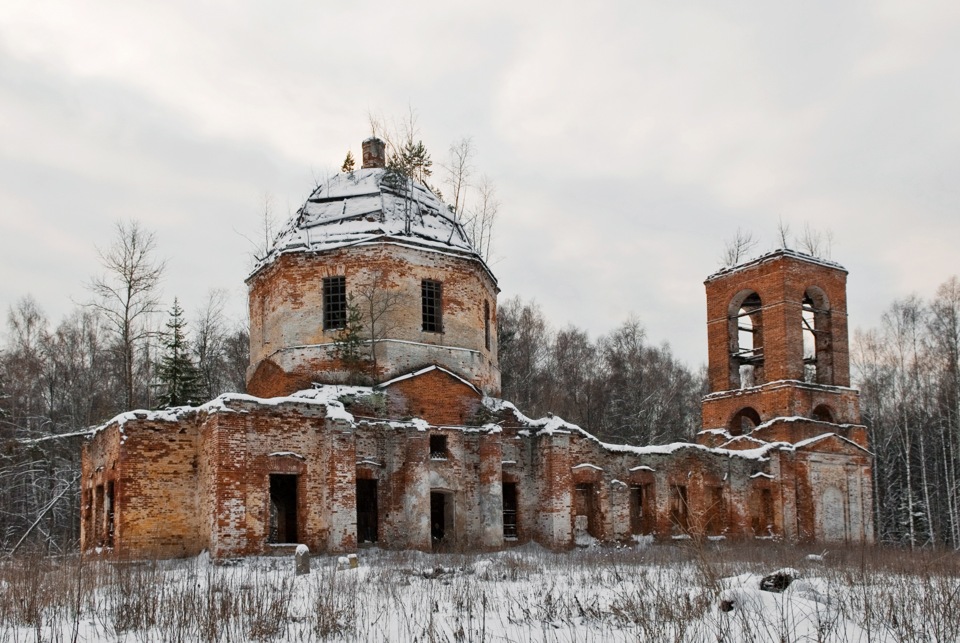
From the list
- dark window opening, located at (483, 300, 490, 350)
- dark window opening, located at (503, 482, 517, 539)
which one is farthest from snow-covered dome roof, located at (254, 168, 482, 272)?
dark window opening, located at (503, 482, 517, 539)

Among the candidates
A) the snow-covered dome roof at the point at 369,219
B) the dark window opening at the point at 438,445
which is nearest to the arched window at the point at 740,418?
the snow-covered dome roof at the point at 369,219

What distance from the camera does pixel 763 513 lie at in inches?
1101

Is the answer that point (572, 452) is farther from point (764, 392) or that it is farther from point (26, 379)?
point (26, 379)

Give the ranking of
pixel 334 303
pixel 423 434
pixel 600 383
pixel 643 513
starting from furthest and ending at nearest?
pixel 600 383, pixel 643 513, pixel 334 303, pixel 423 434

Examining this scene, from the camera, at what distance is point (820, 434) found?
28469 millimetres

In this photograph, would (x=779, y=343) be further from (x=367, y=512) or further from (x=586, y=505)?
(x=367, y=512)

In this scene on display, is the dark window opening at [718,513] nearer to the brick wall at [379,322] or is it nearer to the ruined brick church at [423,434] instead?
the ruined brick church at [423,434]

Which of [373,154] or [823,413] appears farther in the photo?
[823,413]

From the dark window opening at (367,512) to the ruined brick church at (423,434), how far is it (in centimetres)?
8

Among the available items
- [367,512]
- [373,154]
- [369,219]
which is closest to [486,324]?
[369,219]

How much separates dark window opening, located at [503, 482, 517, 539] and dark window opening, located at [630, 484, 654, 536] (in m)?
3.50

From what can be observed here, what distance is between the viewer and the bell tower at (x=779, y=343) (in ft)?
93.4

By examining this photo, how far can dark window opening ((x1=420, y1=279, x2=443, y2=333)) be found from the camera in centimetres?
2514

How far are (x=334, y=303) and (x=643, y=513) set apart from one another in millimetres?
10186
